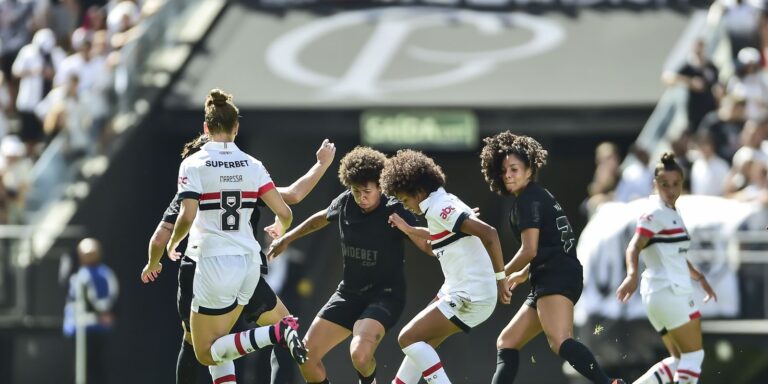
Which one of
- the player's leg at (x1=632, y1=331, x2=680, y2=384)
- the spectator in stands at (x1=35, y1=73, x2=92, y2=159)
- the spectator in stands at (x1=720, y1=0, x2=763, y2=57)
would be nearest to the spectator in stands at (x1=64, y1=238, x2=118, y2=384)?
the spectator in stands at (x1=35, y1=73, x2=92, y2=159)

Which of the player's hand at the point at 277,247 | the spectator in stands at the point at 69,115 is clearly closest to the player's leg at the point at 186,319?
the player's hand at the point at 277,247

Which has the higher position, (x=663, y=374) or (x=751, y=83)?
(x=751, y=83)

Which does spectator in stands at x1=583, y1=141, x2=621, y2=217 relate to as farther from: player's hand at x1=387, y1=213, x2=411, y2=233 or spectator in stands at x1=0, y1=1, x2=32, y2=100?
spectator in stands at x1=0, y1=1, x2=32, y2=100

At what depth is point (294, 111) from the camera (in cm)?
2247

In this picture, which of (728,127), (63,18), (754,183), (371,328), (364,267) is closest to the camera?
(371,328)

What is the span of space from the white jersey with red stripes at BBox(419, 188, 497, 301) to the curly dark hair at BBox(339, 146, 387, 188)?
512mm

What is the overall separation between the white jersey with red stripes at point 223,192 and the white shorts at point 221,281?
2.4 inches

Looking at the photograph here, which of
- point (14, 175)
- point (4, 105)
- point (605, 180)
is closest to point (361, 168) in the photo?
point (605, 180)

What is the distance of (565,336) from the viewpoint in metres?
11.2

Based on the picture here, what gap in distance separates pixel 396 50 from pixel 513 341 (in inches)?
497

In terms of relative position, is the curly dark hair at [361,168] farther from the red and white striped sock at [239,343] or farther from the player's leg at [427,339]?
the red and white striped sock at [239,343]

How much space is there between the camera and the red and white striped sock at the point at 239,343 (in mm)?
10914

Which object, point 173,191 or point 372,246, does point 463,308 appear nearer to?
point 372,246

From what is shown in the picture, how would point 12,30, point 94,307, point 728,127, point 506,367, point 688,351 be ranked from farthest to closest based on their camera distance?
point 12,30 → point 94,307 → point 728,127 → point 688,351 → point 506,367
